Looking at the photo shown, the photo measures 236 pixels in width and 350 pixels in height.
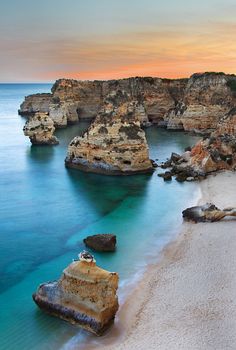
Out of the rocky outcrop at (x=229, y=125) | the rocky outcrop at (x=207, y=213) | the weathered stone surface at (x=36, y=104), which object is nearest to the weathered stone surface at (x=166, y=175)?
the rocky outcrop at (x=229, y=125)

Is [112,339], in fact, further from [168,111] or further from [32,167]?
[168,111]

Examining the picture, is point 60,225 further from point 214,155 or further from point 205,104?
point 205,104

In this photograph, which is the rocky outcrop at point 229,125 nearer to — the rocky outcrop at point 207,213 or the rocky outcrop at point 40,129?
the rocky outcrop at point 207,213

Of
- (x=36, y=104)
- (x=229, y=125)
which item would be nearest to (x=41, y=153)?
(x=229, y=125)

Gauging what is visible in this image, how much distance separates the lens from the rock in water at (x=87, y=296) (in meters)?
15.2

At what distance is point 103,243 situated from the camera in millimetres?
21969

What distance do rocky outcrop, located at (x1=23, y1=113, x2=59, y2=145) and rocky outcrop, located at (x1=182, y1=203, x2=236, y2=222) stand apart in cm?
3130

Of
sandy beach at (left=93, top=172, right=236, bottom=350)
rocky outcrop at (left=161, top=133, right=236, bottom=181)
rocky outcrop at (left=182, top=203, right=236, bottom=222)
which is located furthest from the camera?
rocky outcrop at (left=161, top=133, right=236, bottom=181)

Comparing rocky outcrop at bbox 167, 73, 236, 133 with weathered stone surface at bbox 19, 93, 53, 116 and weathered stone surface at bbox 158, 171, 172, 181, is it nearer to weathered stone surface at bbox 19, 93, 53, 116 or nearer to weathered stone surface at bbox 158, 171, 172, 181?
weathered stone surface at bbox 158, 171, 172, 181

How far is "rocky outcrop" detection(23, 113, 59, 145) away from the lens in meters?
53.6

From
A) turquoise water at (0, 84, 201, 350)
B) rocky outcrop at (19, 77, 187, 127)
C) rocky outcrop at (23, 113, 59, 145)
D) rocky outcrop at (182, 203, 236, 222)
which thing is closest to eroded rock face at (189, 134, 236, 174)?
turquoise water at (0, 84, 201, 350)

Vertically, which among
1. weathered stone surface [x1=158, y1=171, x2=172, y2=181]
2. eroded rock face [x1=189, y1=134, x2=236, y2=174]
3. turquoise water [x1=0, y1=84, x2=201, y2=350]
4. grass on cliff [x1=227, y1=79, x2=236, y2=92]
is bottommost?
turquoise water [x1=0, y1=84, x2=201, y2=350]

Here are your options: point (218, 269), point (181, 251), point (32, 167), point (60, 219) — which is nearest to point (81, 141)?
point (32, 167)

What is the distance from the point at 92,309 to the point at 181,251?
8041mm
